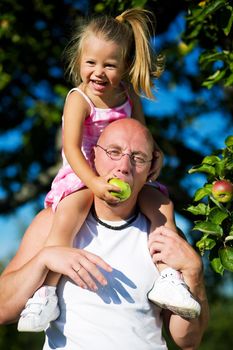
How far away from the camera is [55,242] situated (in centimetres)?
304

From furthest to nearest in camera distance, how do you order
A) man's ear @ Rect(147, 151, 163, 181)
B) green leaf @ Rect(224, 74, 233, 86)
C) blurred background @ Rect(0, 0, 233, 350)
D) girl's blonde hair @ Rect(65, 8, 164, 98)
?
1. blurred background @ Rect(0, 0, 233, 350)
2. green leaf @ Rect(224, 74, 233, 86)
3. girl's blonde hair @ Rect(65, 8, 164, 98)
4. man's ear @ Rect(147, 151, 163, 181)

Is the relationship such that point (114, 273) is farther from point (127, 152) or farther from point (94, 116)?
point (94, 116)

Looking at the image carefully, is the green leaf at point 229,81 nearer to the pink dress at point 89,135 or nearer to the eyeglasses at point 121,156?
the pink dress at point 89,135

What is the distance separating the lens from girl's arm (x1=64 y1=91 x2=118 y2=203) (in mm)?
2956

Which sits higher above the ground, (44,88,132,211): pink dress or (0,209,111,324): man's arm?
(44,88,132,211): pink dress

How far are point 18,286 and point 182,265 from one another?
0.66m

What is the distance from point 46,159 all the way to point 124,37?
583cm

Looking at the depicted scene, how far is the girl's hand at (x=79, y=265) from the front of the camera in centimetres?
286

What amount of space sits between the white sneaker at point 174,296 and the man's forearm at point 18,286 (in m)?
0.45

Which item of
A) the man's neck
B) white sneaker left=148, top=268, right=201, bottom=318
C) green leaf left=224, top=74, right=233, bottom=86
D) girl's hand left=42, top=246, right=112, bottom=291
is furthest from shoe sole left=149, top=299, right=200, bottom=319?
green leaf left=224, top=74, right=233, bottom=86

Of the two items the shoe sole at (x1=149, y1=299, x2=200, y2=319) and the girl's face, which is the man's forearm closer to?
the shoe sole at (x1=149, y1=299, x2=200, y2=319)

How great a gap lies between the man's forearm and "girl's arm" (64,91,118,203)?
0.35 meters

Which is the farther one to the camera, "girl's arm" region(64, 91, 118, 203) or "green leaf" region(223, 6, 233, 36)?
"green leaf" region(223, 6, 233, 36)

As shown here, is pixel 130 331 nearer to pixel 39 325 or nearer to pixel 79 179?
pixel 39 325
